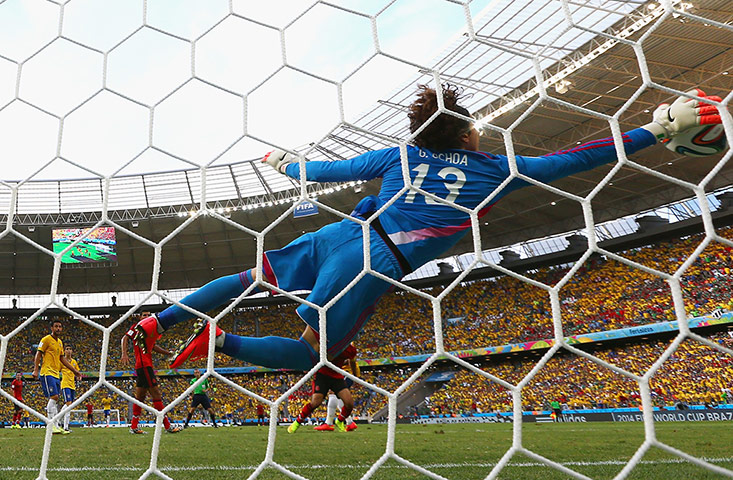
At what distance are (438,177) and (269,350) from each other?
871 millimetres

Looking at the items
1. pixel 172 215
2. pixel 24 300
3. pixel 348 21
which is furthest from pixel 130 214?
pixel 348 21

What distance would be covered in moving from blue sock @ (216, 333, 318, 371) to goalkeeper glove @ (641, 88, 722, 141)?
145 cm

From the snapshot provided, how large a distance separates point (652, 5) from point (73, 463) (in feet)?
32.8

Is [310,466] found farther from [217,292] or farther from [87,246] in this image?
[87,246]

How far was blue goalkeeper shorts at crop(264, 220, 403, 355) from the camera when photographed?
1.83 metres

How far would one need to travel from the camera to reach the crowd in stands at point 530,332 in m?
11.6

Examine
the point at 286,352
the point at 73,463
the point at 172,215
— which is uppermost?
the point at 172,215

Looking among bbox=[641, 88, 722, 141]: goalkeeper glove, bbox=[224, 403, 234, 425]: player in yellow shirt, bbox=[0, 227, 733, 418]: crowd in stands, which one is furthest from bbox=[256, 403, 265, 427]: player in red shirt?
bbox=[641, 88, 722, 141]: goalkeeper glove

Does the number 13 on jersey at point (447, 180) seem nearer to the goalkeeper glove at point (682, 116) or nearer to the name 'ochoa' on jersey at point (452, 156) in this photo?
the name 'ochoa' on jersey at point (452, 156)

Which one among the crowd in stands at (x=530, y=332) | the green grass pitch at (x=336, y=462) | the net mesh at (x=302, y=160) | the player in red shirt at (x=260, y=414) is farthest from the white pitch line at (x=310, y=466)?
the player in red shirt at (x=260, y=414)

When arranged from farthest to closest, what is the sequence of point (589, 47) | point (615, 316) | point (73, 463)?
point (615, 316), point (589, 47), point (73, 463)

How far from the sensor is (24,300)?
70.3ft

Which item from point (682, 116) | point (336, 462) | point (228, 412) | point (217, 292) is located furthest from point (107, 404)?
point (682, 116)

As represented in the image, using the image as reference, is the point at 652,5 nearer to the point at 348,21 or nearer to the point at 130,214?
the point at 348,21
